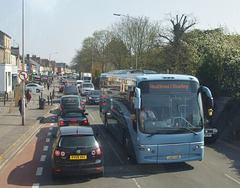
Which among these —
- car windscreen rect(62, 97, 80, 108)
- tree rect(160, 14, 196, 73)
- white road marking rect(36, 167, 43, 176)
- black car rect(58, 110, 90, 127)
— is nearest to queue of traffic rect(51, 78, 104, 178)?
white road marking rect(36, 167, 43, 176)

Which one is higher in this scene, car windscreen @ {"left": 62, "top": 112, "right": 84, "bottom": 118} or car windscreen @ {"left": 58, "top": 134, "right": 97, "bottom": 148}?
car windscreen @ {"left": 58, "top": 134, "right": 97, "bottom": 148}

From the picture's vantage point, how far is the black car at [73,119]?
1520cm

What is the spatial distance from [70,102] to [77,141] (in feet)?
43.9

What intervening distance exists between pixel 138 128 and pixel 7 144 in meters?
7.02

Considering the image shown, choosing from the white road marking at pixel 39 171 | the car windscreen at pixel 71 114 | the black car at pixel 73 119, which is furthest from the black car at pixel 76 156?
the car windscreen at pixel 71 114

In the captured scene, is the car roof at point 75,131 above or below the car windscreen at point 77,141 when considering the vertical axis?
above

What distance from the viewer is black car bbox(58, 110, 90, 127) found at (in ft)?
49.9

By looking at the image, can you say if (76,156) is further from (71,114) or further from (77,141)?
(71,114)

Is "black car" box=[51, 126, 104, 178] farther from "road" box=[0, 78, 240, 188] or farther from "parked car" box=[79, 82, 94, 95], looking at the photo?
"parked car" box=[79, 82, 94, 95]

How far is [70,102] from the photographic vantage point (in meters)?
22.1

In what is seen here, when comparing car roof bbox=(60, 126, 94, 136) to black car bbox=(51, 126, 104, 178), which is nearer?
black car bbox=(51, 126, 104, 178)

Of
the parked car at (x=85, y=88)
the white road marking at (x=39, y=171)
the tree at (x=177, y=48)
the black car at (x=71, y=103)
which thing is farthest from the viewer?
the parked car at (x=85, y=88)

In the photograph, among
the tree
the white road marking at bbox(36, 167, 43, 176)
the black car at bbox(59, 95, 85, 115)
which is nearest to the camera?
the white road marking at bbox(36, 167, 43, 176)

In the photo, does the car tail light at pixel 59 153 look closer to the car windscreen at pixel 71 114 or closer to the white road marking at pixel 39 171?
the white road marking at pixel 39 171
